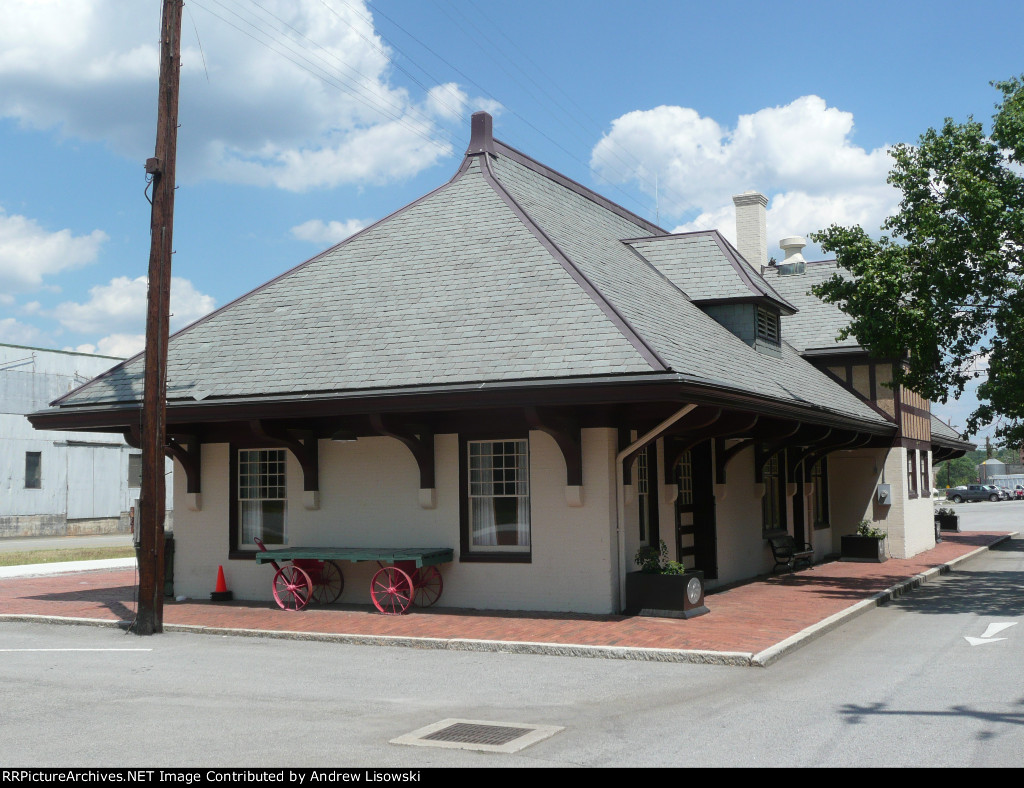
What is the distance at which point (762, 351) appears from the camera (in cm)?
1975

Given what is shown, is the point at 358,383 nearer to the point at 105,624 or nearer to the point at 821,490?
the point at 105,624

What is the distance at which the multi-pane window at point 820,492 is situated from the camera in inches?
936

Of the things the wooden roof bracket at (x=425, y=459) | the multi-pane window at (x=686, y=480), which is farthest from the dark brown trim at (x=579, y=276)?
the multi-pane window at (x=686, y=480)

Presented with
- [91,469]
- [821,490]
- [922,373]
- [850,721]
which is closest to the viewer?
[850,721]

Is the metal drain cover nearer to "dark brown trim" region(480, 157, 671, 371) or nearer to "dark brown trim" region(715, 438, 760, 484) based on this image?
"dark brown trim" region(480, 157, 671, 371)

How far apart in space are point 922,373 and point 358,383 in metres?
9.70

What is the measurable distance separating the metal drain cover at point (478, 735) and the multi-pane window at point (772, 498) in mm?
12900

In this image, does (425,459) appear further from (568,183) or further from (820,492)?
(820,492)

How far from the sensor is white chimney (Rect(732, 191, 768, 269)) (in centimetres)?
2922

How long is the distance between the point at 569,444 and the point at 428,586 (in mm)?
3115

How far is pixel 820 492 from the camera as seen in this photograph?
24359mm

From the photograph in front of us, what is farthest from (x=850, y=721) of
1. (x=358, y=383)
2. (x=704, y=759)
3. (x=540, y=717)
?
(x=358, y=383)

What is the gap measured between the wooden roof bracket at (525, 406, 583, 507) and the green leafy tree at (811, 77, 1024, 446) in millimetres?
5927

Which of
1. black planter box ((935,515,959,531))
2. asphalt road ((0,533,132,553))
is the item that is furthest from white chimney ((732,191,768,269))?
asphalt road ((0,533,132,553))
